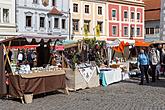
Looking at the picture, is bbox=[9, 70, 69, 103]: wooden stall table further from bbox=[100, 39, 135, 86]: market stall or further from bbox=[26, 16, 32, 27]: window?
bbox=[26, 16, 32, 27]: window

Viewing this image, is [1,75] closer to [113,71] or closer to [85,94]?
[85,94]

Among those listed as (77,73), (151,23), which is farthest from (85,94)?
(151,23)

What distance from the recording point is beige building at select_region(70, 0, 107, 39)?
53844 millimetres

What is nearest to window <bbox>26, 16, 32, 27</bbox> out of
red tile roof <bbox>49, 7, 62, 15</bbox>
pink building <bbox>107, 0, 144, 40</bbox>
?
red tile roof <bbox>49, 7, 62, 15</bbox>

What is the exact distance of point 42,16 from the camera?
4984 centimetres

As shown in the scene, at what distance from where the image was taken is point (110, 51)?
85.7 feet

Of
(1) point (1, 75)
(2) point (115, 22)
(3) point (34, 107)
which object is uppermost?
(2) point (115, 22)

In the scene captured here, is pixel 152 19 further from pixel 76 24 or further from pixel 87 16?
pixel 76 24

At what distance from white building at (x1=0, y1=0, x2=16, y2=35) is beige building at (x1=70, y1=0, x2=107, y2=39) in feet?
33.5

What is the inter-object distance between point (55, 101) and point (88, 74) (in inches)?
150

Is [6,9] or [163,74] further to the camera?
[6,9]

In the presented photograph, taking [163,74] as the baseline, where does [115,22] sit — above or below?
above

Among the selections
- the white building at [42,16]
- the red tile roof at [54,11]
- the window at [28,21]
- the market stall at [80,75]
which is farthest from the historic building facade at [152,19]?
the market stall at [80,75]

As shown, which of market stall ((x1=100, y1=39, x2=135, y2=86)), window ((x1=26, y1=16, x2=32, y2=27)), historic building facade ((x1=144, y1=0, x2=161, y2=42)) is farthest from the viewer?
historic building facade ((x1=144, y1=0, x2=161, y2=42))
